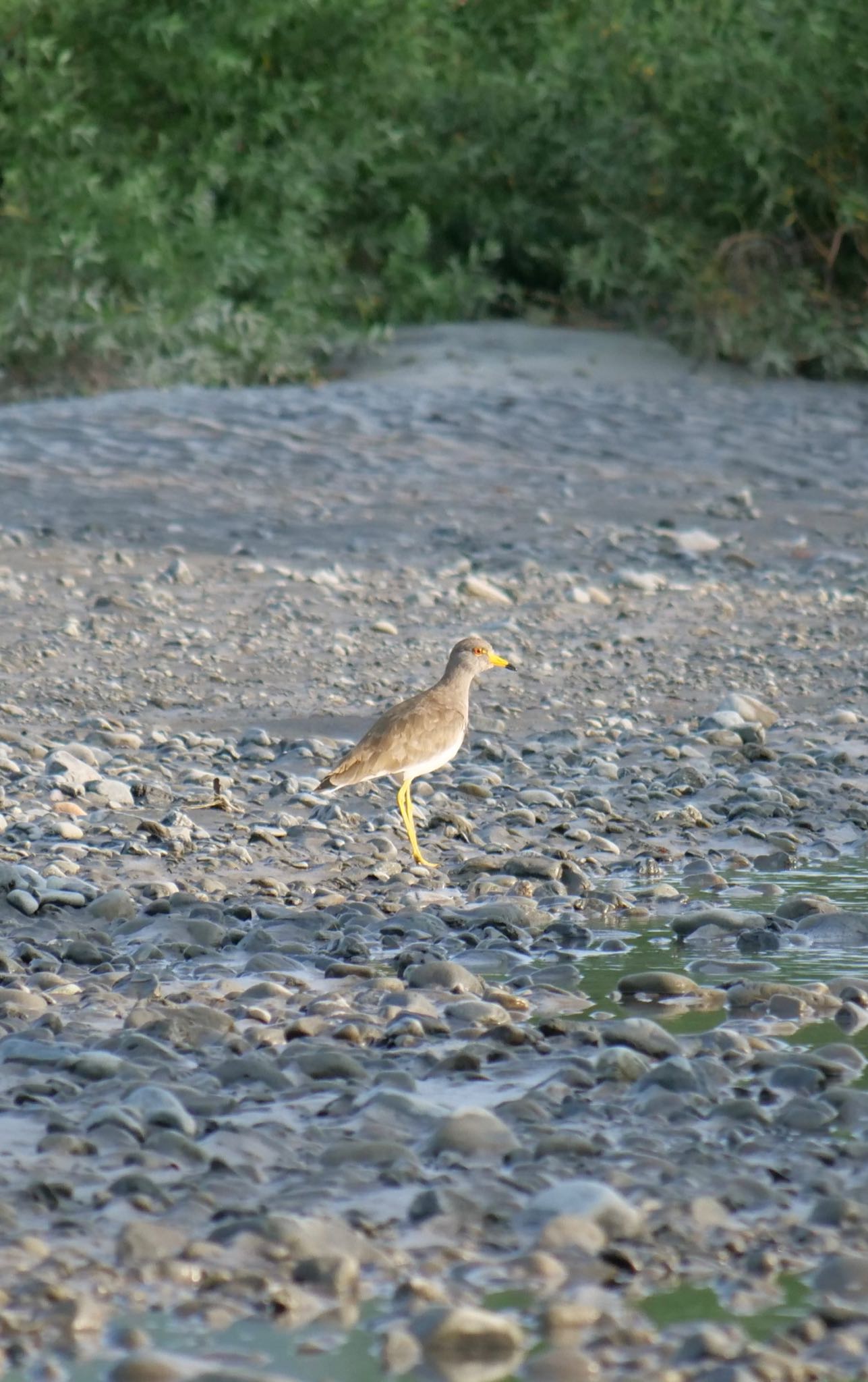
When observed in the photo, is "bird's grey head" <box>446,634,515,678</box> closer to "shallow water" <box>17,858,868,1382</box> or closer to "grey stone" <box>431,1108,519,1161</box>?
"shallow water" <box>17,858,868,1382</box>

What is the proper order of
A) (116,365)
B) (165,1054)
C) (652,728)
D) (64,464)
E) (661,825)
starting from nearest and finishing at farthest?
(165,1054), (661,825), (652,728), (64,464), (116,365)

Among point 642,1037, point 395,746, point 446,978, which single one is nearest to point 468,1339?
point 642,1037

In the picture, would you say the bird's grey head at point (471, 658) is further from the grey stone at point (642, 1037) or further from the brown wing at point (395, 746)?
the grey stone at point (642, 1037)

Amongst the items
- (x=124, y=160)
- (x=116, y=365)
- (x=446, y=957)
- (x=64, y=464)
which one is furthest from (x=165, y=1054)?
(x=124, y=160)

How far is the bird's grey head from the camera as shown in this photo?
24.5 ft

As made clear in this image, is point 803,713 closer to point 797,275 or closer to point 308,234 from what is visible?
point 797,275

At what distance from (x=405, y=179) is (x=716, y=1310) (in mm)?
18591

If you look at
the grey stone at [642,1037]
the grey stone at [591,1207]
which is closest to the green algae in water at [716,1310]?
the grey stone at [591,1207]

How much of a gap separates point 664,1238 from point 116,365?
1474cm

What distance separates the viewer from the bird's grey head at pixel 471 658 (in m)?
7.46

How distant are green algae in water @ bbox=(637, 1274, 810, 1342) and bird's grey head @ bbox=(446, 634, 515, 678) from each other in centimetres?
412

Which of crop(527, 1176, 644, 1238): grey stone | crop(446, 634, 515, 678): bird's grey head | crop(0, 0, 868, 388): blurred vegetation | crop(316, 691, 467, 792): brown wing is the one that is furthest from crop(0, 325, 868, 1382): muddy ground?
crop(0, 0, 868, 388): blurred vegetation

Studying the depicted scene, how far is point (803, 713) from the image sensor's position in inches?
346

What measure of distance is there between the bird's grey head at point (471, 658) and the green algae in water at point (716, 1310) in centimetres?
412
